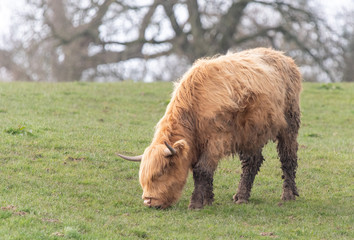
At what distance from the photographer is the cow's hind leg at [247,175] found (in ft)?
28.8

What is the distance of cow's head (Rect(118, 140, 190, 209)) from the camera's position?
7.61 metres

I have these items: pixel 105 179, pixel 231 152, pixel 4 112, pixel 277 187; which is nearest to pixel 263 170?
pixel 277 187

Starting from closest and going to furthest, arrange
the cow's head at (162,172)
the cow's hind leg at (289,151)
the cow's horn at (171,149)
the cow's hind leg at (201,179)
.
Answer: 1. the cow's horn at (171,149)
2. the cow's head at (162,172)
3. the cow's hind leg at (201,179)
4. the cow's hind leg at (289,151)

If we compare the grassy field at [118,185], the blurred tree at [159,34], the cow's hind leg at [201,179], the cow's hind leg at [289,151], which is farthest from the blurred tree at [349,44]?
the cow's hind leg at [201,179]

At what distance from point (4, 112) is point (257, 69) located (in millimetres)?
7766

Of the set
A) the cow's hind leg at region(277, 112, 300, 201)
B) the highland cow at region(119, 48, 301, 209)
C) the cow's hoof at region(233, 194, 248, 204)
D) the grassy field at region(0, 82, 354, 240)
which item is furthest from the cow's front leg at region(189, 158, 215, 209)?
the cow's hind leg at region(277, 112, 300, 201)

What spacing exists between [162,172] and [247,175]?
1.94m

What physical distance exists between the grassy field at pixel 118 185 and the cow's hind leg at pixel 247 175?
6.8 inches

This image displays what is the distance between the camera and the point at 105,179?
30.4ft

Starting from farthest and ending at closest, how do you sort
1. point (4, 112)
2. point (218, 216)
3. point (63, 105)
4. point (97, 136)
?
point (63, 105) < point (4, 112) < point (97, 136) < point (218, 216)

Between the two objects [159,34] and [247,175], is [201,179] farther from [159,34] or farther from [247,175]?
[159,34]

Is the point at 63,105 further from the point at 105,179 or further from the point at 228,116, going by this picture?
the point at 228,116

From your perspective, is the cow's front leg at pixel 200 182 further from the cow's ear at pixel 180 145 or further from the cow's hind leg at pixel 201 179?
the cow's ear at pixel 180 145

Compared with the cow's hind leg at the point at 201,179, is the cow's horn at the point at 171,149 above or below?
above
